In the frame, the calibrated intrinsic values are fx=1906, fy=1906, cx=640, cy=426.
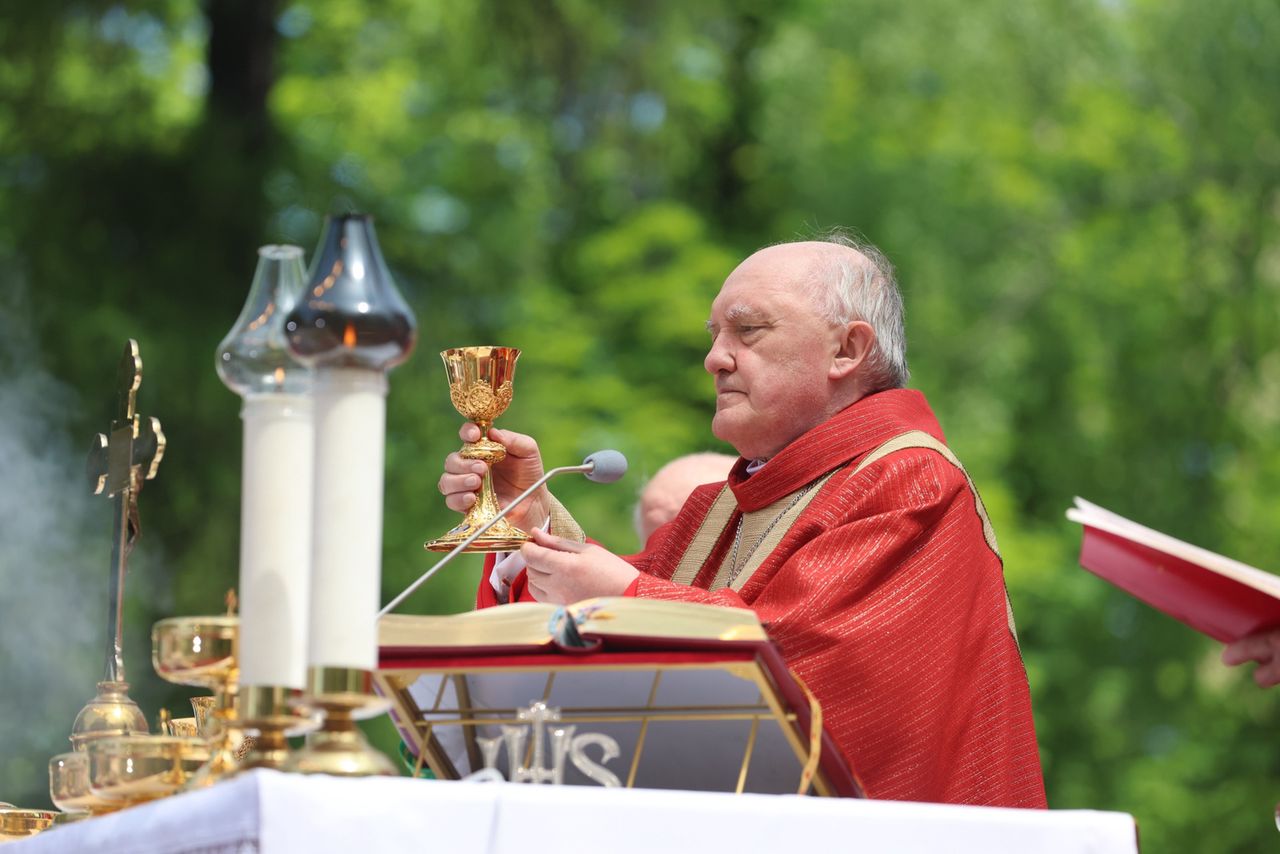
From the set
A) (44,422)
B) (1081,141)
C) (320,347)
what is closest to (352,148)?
(44,422)

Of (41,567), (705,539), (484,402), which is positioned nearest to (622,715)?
(484,402)

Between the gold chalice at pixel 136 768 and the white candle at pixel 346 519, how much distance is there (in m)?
0.39

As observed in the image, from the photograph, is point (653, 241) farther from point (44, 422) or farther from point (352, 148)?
point (44, 422)

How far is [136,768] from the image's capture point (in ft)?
7.09

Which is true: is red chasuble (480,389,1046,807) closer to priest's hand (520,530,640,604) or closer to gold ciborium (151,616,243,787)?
priest's hand (520,530,640,604)

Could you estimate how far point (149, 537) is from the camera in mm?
9922

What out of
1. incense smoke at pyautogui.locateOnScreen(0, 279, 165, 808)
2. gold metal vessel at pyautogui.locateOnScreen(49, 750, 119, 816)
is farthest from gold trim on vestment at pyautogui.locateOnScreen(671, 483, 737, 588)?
incense smoke at pyautogui.locateOnScreen(0, 279, 165, 808)

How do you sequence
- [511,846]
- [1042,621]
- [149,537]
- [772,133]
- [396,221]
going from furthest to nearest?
[772,133] < [1042,621] < [396,221] < [149,537] < [511,846]

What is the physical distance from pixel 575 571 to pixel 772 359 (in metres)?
0.86

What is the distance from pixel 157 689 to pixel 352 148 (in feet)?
12.9

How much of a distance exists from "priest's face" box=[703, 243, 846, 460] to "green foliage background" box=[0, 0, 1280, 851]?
6557mm

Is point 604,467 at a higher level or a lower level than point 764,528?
higher

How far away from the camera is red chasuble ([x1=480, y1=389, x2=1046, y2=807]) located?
2.73 meters

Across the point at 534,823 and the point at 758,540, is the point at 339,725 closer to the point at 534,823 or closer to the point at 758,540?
the point at 534,823
